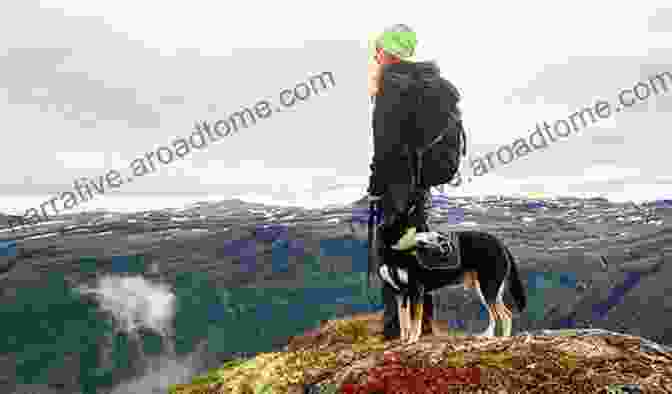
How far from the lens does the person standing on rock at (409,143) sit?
6.90 meters

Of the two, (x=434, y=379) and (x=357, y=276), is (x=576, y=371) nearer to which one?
(x=434, y=379)

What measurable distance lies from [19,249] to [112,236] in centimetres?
2368

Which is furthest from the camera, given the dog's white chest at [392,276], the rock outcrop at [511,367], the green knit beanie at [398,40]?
the green knit beanie at [398,40]

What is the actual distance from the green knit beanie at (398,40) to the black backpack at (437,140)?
0.77 m

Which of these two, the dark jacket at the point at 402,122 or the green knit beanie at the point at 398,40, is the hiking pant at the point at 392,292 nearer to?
the dark jacket at the point at 402,122

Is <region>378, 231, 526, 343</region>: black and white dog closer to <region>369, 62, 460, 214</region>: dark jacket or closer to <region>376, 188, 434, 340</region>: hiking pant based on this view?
<region>376, 188, 434, 340</region>: hiking pant

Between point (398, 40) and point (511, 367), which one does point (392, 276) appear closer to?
point (511, 367)

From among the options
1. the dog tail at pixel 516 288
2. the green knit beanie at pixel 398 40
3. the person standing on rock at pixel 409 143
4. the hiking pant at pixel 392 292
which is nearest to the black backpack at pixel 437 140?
the person standing on rock at pixel 409 143

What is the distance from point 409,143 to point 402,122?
321 millimetres

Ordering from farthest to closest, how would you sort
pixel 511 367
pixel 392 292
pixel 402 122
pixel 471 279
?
pixel 392 292 < pixel 402 122 < pixel 471 279 < pixel 511 367

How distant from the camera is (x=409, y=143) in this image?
6.95 m

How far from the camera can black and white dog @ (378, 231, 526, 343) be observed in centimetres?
648

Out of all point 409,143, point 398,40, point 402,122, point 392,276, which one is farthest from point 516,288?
point 398,40

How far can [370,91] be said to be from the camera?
24.7 ft
